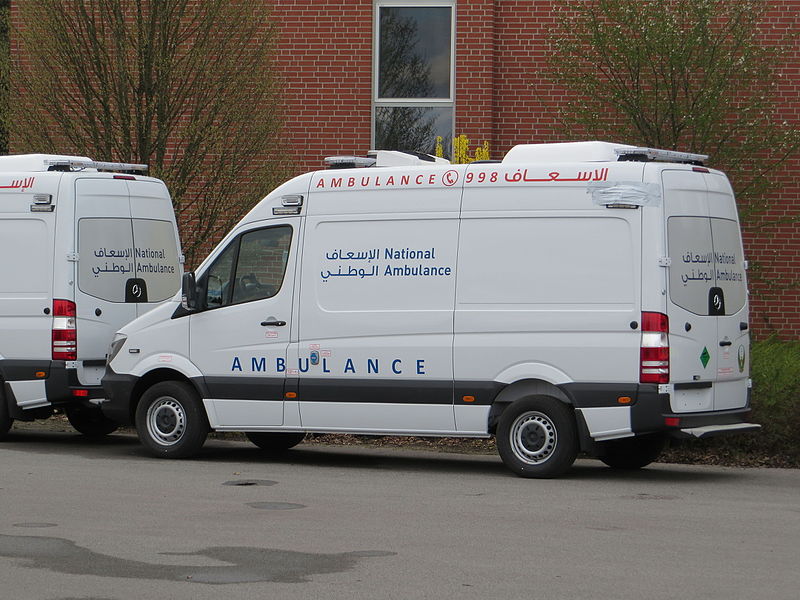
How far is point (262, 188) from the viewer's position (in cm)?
1831

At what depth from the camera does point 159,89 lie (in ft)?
56.7

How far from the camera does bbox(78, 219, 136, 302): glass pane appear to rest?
14.6m

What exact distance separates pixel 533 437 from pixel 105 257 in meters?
4.91

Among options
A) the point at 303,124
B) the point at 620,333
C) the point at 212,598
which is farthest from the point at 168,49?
the point at 212,598

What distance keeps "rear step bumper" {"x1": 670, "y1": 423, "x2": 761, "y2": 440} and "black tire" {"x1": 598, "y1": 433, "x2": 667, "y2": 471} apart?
31.4 inches

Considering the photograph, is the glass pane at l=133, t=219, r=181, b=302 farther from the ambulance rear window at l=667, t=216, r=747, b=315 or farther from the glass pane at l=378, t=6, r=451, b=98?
the glass pane at l=378, t=6, r=451, b=98

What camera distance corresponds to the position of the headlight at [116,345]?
13.8 meters

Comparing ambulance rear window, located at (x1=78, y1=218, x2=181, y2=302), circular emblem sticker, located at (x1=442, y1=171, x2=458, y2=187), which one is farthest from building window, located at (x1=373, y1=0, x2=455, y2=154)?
circular emblem sticker, located at (x1=442, y1=171, x2=458, y2=187)

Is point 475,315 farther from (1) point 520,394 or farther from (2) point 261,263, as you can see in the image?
(2) point 261,263

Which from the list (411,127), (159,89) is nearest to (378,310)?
(159,89)

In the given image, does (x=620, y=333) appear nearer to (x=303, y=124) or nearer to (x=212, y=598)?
(x=212, y=598)

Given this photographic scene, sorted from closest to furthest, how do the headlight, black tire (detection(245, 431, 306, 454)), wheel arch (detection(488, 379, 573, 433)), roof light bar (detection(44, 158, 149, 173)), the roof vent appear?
1. wheel arch (detection(488, 379, 573, 433))
2. the roof vent
3. the headlight
4. black tire (detection(245, 431, 306, 454))
5. roof light bar (detection(44, 158, 149, 173))

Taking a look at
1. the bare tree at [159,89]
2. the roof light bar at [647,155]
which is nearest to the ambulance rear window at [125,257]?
the bare tree at [159,89]

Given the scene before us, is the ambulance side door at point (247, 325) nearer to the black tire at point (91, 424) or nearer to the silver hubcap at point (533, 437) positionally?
the silver hubcap at point (533, 437)
